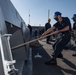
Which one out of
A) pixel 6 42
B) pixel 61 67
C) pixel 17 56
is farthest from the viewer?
pixel 61 67

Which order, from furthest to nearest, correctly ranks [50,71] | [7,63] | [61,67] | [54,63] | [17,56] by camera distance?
[54,63] < [61,67] < [50,71] < [17,56] < [7,63]

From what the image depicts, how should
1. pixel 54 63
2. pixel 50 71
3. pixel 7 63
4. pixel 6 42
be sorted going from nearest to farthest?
1. pixel 7 63
2. pixel 6 42
3. pixel 50 71
4. pixel 54 63

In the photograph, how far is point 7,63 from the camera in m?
1.60

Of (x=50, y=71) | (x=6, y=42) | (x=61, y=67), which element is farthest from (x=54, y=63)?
(x=6, y=42)

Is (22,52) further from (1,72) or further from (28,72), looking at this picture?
(1,72)

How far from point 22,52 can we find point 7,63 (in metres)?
3.62

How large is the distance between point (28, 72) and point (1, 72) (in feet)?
12.1

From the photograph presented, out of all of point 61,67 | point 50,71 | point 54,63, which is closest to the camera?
point 50,71

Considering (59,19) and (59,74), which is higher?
(59,19)

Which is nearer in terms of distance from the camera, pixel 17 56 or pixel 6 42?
pixel 6 42

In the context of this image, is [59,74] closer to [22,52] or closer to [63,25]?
[22,52]

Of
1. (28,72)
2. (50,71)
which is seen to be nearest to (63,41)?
(50,71)

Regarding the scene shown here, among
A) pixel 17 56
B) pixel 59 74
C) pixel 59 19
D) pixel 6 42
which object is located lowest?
pixel 59 74

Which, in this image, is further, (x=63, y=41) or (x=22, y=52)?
(x=63, y=41)
